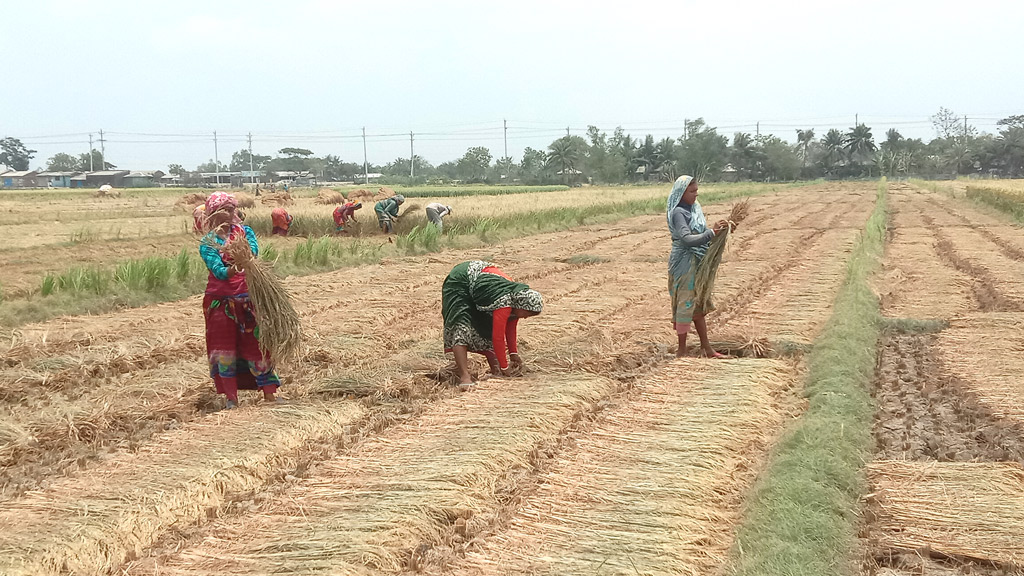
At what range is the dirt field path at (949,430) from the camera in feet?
11.9

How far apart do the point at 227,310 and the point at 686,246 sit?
3405mm

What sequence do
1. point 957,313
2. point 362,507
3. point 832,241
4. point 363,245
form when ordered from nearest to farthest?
point 362,507, point 957,313, point 363,245, point 832,241

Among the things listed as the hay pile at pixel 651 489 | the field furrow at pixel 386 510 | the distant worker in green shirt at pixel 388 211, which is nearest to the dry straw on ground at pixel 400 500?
the field furrow at pixel 386 510

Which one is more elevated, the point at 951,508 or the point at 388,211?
the point at 388,211

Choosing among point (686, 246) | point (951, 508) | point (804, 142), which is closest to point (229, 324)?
point (686, 246)

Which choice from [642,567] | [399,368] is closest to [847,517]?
[642,567]

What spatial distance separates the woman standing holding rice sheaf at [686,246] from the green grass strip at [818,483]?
98 cm

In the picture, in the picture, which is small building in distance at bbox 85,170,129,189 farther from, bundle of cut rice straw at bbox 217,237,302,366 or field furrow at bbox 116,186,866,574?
field furrow at bbox 116,186,866,574

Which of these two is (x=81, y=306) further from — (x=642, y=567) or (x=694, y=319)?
(x=642, y=567)

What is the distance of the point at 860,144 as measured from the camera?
85938mm

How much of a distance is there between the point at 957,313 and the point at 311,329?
6.47 meters

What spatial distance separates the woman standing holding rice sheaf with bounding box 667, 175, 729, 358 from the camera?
21.7 ft

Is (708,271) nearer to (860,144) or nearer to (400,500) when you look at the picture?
(400,500)

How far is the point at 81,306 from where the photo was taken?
9719 mm
